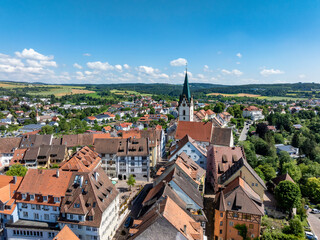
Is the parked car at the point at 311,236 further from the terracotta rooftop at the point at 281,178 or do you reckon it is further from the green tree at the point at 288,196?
the terracotta rooftop at the point at 281,178

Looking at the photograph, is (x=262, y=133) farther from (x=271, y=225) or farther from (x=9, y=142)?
(x=9, y=142)

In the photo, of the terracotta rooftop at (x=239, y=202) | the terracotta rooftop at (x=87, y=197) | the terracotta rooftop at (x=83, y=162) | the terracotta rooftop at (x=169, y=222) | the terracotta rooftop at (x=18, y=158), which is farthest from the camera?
the terracotta rooftop at (x=18, y=158)

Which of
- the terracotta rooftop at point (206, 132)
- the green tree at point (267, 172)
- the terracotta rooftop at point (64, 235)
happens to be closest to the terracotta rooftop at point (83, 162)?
the terracotta rooftop at point (64, 235)

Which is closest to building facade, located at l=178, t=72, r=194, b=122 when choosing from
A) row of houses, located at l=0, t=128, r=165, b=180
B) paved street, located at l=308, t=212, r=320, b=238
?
row of houses, located at l=0, t=128, r=165, b=180

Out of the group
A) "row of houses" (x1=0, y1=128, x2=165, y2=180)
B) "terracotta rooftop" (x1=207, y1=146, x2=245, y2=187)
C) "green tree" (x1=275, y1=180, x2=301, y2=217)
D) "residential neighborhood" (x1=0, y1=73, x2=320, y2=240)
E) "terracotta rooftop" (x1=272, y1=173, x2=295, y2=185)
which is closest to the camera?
"residential neighborhood" (x1=0, y1=73, x2=320, y2=240)

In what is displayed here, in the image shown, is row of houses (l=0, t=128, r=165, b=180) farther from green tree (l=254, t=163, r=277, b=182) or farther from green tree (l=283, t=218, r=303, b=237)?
green tree (l=283, t=218, r=303, b=237)

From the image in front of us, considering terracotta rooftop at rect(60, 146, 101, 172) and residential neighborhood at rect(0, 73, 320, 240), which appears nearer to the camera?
residential neighborhood at rect(0, 73, 320, 240)

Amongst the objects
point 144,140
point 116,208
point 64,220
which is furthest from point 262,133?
point 64,220
